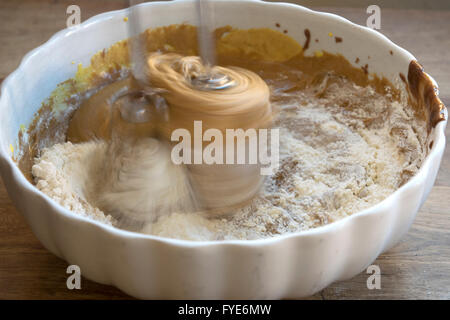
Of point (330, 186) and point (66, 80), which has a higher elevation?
point (66, 80)

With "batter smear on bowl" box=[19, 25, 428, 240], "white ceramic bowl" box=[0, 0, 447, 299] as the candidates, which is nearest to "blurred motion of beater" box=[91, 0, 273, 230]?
"batter smear on bowl" box=[19, 25, 428, 240]

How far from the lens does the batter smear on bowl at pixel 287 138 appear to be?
81 cm

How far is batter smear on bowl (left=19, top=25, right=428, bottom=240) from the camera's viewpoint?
2.67 ft

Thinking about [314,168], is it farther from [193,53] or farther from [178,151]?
[193,53]

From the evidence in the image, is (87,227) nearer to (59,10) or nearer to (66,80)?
(66,80)

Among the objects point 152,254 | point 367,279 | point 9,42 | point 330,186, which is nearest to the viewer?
point 152,254

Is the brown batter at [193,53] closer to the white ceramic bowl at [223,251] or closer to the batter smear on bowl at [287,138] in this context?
the batter smear on bowl at [287,138]

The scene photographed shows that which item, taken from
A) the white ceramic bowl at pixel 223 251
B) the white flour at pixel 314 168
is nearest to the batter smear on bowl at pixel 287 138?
the white flour at pixel 314 168

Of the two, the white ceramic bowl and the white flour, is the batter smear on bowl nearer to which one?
the white flour

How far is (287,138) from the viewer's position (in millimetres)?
971

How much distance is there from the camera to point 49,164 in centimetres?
84

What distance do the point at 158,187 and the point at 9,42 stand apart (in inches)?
28.1
